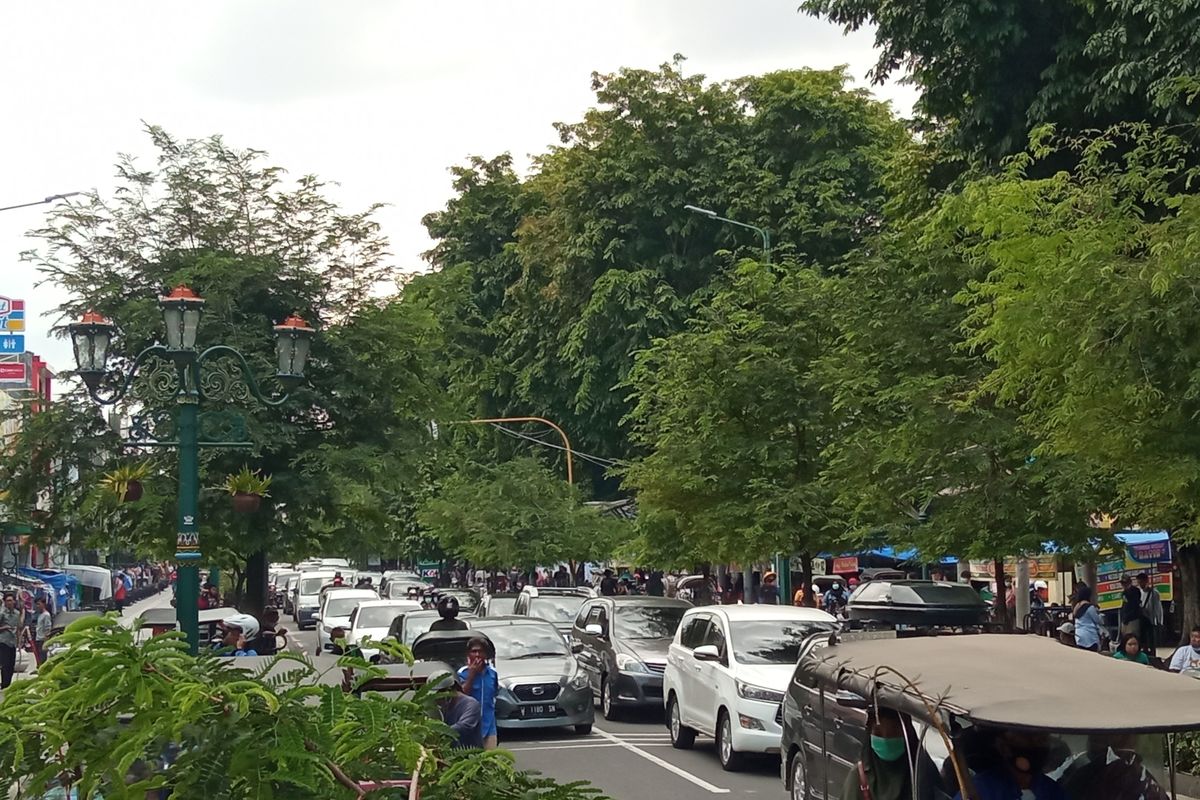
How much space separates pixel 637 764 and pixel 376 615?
47.8ft

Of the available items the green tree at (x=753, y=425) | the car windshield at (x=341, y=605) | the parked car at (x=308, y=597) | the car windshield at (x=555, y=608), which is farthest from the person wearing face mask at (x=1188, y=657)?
the parked car at (x=308, y=597)

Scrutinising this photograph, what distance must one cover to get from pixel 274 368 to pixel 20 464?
15.0ft

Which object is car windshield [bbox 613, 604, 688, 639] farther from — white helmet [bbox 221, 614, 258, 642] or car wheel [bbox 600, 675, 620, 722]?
white helmet [bbox 221, 614, 258, 642]

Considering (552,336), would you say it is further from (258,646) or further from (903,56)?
(258,646)

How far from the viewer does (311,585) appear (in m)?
56.2

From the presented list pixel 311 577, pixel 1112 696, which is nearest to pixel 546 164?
pixel 311 577

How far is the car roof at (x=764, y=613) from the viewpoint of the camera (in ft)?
57.1

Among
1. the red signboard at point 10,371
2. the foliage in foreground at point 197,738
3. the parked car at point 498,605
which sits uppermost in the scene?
the red signboard at point 10,371

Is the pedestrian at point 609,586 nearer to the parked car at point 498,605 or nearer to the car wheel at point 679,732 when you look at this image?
the parked car at point 498,605

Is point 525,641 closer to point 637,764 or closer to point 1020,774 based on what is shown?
point 637,764

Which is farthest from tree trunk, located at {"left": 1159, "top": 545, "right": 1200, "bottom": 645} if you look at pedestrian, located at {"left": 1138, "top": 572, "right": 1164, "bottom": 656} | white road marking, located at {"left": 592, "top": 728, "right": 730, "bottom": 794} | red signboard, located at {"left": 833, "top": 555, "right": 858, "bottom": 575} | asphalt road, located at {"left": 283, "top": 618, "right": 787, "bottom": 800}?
red signboard, located at {"left": 833, "top": 555, "right": 858, "bottom": 575}

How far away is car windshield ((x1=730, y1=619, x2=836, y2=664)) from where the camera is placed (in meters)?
16.7

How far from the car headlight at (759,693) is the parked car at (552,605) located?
38.0 feet

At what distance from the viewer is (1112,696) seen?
272 inches
